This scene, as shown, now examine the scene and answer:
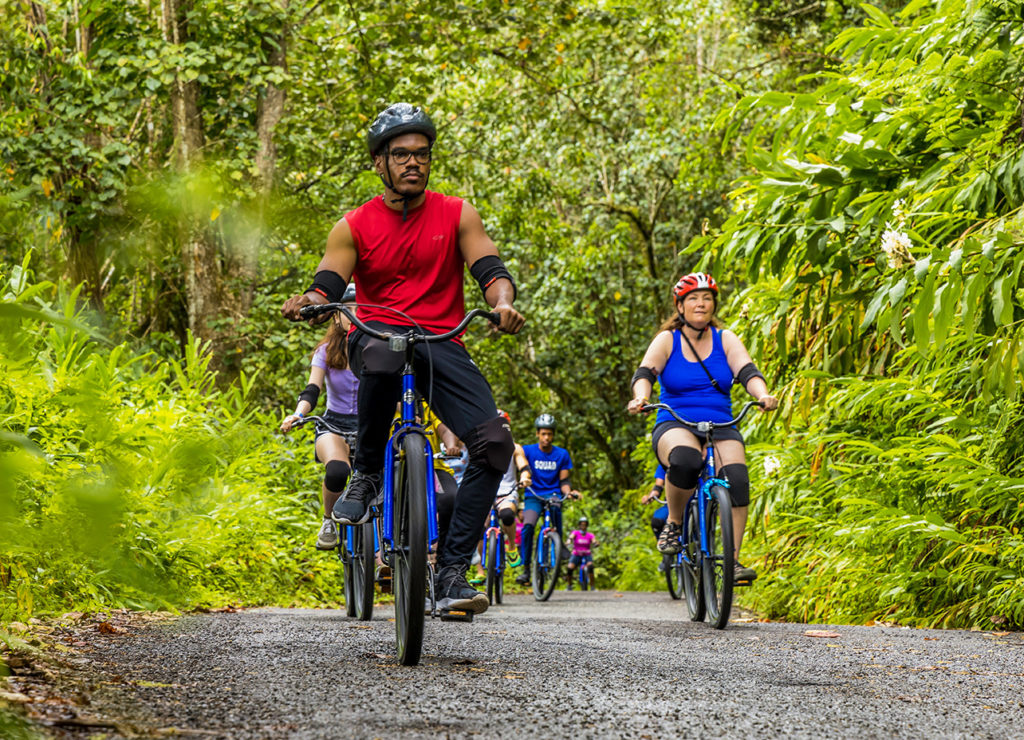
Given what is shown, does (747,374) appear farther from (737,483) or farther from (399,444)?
(399,444)

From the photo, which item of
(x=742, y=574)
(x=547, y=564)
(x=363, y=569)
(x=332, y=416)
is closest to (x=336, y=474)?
(x=332, y=416)

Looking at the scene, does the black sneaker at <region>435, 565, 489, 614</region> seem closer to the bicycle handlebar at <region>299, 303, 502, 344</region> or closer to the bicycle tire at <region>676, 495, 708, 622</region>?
the bicycle handlebar at <region>299, 303, 502, 344</region>

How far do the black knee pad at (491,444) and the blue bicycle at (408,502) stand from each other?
196 millimetres

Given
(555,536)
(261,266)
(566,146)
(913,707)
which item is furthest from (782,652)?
(566,146)

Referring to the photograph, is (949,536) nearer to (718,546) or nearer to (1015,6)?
(718,546)

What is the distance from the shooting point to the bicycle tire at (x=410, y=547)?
402 centimetres

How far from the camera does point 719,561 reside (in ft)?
22.1

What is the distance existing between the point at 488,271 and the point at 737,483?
2855 millimetres

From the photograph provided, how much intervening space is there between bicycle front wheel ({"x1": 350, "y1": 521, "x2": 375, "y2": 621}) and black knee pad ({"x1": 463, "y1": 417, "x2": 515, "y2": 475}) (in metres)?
2.51

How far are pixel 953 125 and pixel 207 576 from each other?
5.89m

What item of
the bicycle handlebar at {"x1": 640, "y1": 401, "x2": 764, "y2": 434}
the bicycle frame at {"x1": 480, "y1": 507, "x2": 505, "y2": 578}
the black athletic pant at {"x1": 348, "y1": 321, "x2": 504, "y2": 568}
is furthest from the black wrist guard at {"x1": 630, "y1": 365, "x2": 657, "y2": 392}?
the bicycle frame at {"x1": 480, "y1": 507, "x2": 505, "y2": 578}

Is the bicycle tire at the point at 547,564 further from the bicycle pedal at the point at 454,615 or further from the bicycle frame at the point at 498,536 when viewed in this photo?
the bicycle pedal at the point at 454,615

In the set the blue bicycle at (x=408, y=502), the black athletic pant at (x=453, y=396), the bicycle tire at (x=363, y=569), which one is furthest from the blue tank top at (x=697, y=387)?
the blue bicycle at (x=408, y=502)

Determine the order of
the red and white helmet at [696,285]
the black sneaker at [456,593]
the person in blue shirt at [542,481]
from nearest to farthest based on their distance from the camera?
the black sneaker at [456,593], the red and white helmet at [696,285], the person in blue shirt at [542,481]
